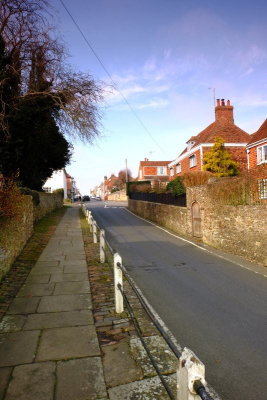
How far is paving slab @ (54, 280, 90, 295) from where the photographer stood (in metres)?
6.61

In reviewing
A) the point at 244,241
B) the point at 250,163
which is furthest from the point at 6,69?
the point at 250,163

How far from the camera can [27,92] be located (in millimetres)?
12586

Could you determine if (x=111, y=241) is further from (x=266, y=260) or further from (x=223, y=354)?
(x=223, y=354)

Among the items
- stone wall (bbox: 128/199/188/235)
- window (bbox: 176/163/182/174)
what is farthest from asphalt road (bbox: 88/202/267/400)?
window (bbox: 176/163/182/174)

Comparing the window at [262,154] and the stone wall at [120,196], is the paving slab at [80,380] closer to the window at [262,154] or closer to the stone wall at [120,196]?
the window at [262,154]

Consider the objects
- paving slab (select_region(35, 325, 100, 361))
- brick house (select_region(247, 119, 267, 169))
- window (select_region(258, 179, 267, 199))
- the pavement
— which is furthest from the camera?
brick house (select_region(247, 119, 267, 169))

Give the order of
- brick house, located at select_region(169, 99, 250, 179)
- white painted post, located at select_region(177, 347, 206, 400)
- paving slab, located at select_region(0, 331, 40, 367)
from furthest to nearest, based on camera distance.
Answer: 1. brick house, located at select_region(169, 99, 250, 179)
2. paving slab, located at select_region(0, 331, 40, 367)
3. white painted post, located at select_region(177, 347, 206, 400)

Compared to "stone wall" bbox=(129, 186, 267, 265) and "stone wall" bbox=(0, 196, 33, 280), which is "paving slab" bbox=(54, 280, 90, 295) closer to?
"stone wall" bbox=(0, 196, 33, 280)

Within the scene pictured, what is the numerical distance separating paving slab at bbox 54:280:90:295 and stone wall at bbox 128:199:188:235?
1223 cm

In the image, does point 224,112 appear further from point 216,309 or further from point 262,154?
point 216,309

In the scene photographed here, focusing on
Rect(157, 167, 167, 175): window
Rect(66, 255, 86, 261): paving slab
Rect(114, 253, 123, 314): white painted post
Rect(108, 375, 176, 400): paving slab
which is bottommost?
Rect(108, 375, 176, 400): paving slab

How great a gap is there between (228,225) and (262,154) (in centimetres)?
1140

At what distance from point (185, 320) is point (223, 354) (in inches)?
49.9

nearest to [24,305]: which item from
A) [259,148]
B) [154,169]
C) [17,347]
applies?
[17,347]
